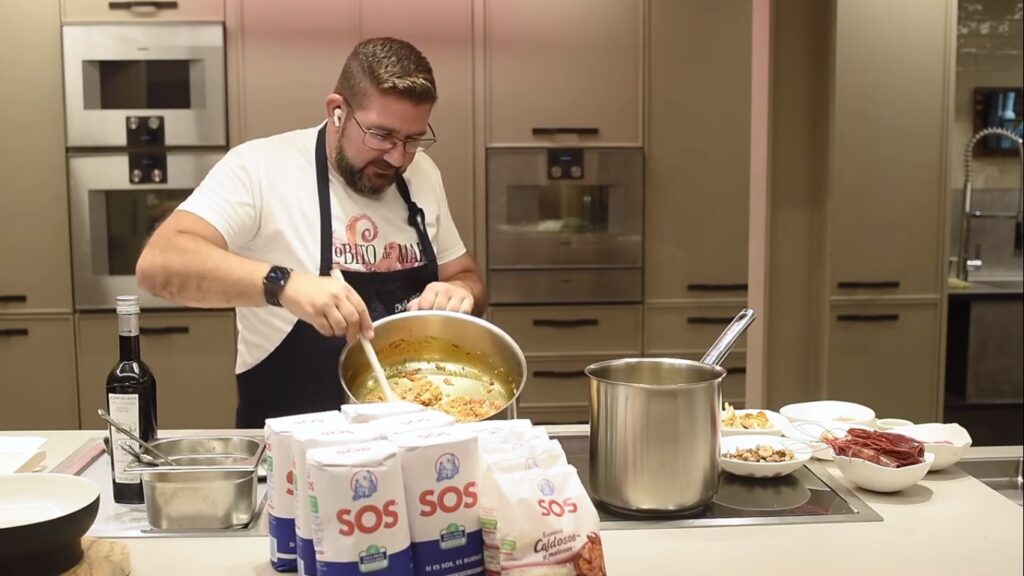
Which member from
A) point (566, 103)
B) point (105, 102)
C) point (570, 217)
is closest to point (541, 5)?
point (566, 103)

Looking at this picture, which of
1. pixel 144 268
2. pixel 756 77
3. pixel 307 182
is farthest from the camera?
pixel 756 77

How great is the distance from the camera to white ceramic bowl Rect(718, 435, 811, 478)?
1407 millimetres

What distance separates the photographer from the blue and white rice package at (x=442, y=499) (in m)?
0.94

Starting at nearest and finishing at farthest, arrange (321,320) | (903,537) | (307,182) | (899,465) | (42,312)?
(903,537), (899,465), (321,320), (307,182), (42,312)

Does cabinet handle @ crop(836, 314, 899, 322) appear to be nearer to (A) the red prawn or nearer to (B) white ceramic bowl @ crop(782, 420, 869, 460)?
(B) white ceramic bowl @ crop(782, 420, 869, 460)

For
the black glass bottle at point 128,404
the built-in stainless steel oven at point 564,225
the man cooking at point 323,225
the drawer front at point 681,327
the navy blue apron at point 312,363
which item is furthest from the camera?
the drawer front at point 681,327

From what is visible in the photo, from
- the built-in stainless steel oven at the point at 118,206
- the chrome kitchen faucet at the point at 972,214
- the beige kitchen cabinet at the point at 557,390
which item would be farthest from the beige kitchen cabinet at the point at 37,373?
the chrome kitchen faucet at the point at 972,214

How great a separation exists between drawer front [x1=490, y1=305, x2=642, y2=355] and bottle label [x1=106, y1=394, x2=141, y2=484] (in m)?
2.24

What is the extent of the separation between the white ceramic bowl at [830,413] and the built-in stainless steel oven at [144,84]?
2.44 metres

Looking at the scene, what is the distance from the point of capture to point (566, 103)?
138 inches

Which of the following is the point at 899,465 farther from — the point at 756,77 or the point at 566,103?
the point at 566,103

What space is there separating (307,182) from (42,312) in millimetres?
1957

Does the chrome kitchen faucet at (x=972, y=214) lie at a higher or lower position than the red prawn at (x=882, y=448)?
higher

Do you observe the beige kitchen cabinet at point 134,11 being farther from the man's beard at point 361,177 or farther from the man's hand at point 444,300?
the man's hand at point 444,300
